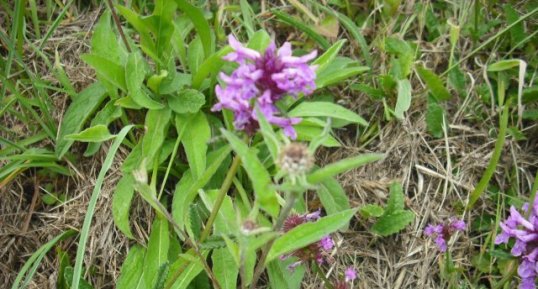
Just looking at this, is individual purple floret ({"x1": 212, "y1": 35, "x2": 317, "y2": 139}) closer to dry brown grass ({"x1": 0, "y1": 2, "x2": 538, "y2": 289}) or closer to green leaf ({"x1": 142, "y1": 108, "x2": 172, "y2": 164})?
green leaf ({"x1": 142, "y1": 108, "x2": 172, "y2": 164})

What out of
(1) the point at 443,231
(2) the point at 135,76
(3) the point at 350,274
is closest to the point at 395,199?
(1) the point at 443,231

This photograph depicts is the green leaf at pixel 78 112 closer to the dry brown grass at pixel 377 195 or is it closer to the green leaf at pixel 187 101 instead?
the dry brown grass at pixel 377 195

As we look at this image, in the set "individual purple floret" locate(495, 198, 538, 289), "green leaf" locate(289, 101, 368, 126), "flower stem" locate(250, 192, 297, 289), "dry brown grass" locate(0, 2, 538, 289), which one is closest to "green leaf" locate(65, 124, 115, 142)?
"dry brown grass" locate(0, 2, 538, 289)

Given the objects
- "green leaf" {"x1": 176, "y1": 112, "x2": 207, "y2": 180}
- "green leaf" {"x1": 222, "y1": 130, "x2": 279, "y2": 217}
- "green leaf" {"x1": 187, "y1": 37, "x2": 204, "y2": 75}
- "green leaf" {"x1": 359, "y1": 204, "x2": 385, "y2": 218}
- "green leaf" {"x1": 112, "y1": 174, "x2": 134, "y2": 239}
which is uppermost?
"green leaf" {"x1": 222, "y1": 130, "x2": 279, "y2": 217}

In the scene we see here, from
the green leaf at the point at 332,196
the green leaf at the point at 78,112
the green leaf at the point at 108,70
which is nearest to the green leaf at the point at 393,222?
the green leaf at the point at 332,196

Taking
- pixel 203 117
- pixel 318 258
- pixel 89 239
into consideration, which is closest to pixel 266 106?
pixel 318 258

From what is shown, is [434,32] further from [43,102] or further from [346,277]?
[43,102]
